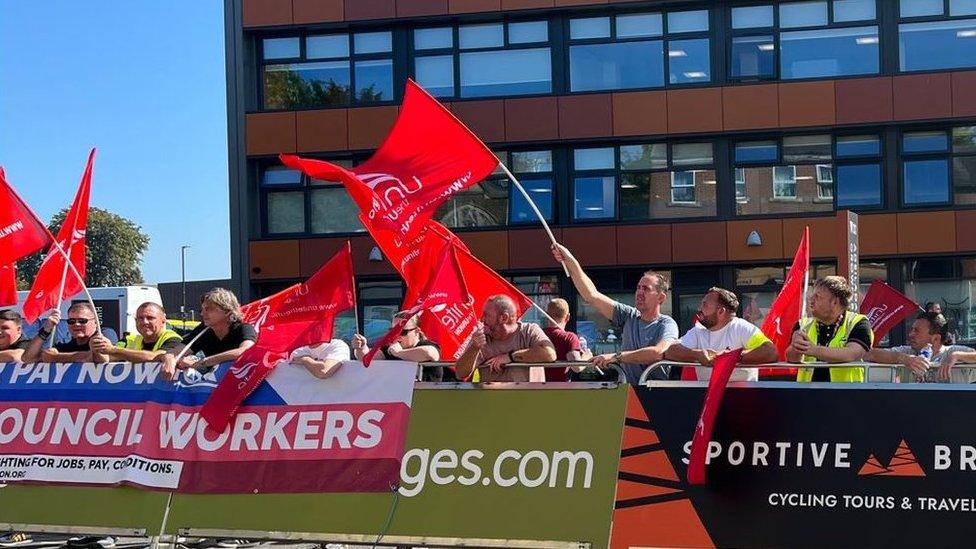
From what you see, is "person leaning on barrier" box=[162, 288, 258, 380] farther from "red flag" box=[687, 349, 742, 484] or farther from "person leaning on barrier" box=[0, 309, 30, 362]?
"red flag" box=[687, 349, 742, 484]

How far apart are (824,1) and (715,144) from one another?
394 cm

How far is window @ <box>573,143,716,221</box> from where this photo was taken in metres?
25.6

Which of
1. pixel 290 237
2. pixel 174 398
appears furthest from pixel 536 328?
pixel 290 237

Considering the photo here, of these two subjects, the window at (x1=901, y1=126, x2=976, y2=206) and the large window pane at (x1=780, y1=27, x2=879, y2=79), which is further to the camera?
the large window pane at (x1=780, y1=27, x2=879, y2=79)

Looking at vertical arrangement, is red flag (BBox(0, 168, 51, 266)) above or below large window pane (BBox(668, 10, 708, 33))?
below

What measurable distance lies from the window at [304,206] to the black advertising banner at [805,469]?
20385 mm

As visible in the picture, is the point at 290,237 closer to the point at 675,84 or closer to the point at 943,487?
the point at 675,84

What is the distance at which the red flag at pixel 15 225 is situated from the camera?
9.38 metres

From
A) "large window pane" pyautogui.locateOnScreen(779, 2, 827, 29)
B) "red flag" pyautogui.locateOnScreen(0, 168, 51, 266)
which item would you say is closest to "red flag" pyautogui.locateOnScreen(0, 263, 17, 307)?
"red flag" pyautogui.locateOnScreen(0, 168, 51, 266)

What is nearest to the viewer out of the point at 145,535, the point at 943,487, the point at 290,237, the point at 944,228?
the point at 943,487

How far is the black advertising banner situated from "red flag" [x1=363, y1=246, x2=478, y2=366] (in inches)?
67.1

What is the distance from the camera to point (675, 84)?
84.0 ft

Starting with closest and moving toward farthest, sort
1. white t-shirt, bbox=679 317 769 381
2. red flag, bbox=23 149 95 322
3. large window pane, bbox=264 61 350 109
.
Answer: white t-shirt, bbox=679 317 769 381 < red flag, bbox=23 149 95 322 < large window pane, bbox=264 61 350 109

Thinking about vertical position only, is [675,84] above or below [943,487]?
above
